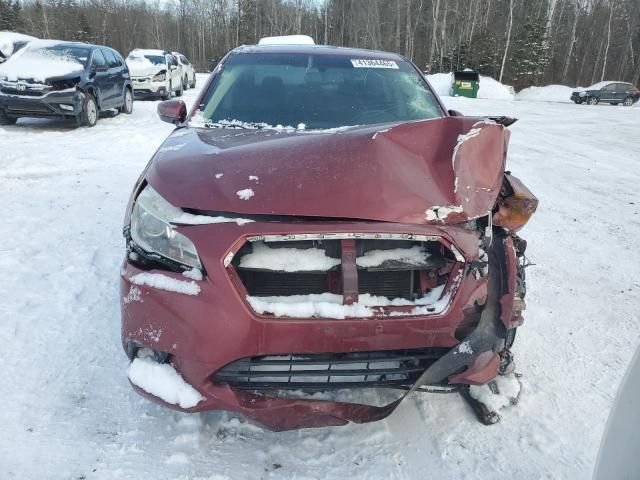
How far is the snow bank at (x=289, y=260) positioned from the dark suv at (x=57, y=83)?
8666 mm

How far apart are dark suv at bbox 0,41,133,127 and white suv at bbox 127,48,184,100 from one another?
472 centimetres

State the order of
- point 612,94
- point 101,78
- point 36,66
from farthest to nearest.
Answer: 1. point 612,94
2. point 101,78
3. point 36,66

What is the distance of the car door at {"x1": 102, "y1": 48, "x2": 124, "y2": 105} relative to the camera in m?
10.7

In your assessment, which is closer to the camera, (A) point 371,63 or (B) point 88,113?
(A) point 371,63

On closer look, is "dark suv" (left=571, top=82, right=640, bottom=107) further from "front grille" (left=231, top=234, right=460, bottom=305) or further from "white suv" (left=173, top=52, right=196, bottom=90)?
"front grille" (left=231, top=234, right=460, bottom=305)

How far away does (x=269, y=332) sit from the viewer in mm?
1720

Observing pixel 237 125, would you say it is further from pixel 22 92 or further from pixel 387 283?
pixel 22 92

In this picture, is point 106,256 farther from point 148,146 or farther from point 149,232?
point 148,146

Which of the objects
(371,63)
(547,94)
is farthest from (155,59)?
(547,94)

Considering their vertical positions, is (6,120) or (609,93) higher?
(609,93)

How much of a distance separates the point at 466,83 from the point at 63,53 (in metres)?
22.4

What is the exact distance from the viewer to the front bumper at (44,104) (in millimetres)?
8688

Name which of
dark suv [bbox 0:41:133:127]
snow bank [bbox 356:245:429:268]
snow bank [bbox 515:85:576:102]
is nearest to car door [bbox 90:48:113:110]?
dark suv [bbox 0:41:133:127]

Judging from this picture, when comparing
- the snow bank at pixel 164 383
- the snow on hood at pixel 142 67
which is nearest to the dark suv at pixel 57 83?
the snow on hood at pixel 142 67
